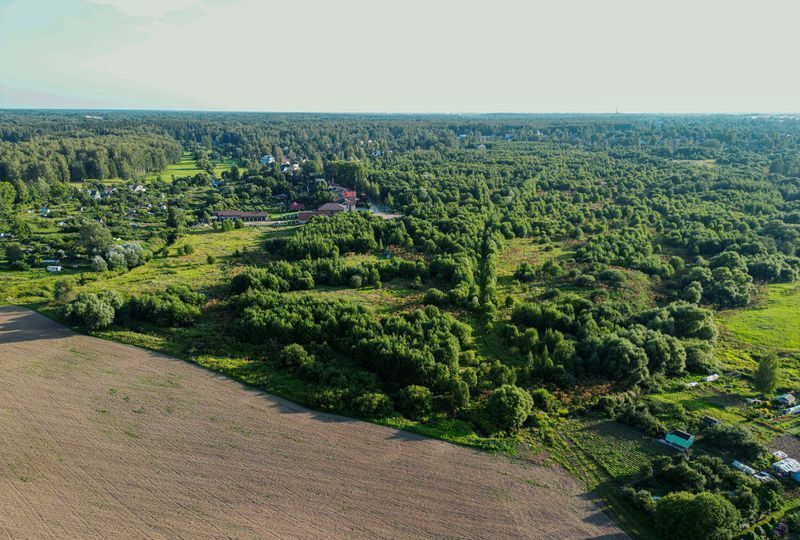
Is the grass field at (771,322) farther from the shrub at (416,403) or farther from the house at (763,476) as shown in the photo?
the shrub at (416,403)

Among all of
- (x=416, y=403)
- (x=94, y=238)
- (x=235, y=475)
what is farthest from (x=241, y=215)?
(x=235, y=475)

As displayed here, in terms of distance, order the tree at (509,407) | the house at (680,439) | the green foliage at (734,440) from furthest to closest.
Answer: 1. the tree at (509,407)
2. the house at (680,439)
3. the green foliage at (734,440)

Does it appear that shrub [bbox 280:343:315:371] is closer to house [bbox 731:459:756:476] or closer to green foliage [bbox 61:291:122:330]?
green foliage [bbox 61:291:122:330]

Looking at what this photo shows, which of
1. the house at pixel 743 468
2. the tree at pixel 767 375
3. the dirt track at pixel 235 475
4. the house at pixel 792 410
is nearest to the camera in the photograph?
the dirt track at pixel 235 475

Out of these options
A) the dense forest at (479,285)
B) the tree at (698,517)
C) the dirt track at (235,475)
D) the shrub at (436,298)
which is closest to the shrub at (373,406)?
the dense forest at (479,285)

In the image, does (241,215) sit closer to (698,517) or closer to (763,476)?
(698,517)

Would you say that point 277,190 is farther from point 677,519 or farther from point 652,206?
point 677,519

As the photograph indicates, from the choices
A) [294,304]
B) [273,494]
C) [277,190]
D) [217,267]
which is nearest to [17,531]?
[273,494]
